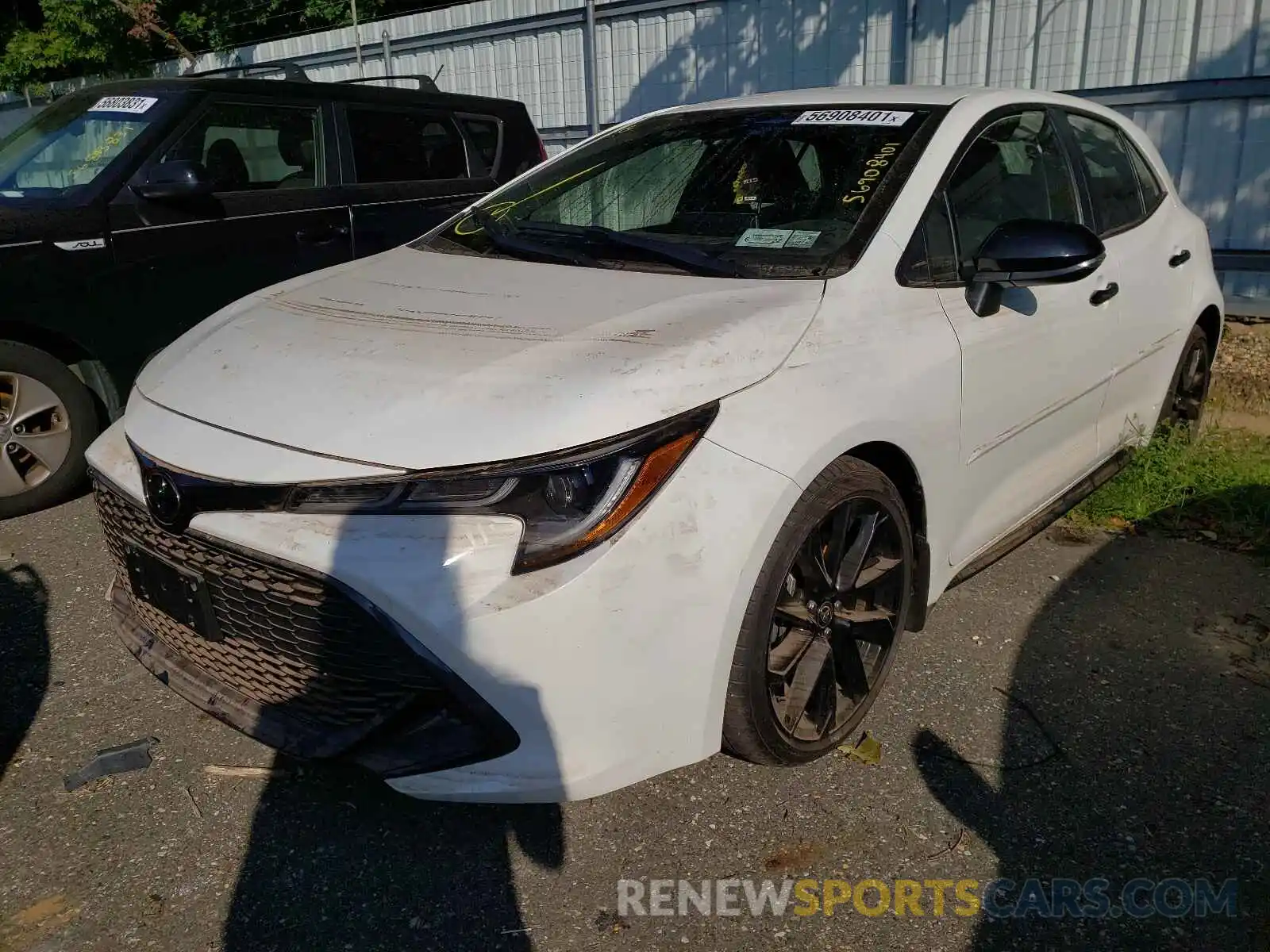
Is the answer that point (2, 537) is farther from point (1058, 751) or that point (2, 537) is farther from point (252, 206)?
point (1058, 751)

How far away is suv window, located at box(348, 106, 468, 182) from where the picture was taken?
17.9ft

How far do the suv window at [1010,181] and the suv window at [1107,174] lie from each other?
191mm

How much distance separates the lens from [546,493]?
6.79 feet

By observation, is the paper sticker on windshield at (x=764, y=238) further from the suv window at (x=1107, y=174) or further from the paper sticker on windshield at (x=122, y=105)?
the paper sticker on windshield at (x=122, y=105)

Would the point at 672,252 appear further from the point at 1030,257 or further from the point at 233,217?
the point at 233,217

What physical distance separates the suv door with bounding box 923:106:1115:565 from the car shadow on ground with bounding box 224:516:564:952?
59.0 inches

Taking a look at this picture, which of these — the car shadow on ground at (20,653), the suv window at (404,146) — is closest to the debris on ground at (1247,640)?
the car shadow on ground at (20,653)

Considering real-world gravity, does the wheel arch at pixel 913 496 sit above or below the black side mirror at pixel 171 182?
below

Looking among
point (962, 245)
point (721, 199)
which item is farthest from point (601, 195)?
point (962, 245)

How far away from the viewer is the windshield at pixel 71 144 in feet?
15.1

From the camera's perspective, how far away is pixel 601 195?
3.47m

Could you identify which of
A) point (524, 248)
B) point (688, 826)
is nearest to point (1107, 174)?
point (524, 248)

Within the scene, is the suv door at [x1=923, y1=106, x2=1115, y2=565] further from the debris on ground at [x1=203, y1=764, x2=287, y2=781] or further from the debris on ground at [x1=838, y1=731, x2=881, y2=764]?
the debris on ground at [x1=203, y1=764, x2=287, y2=781]

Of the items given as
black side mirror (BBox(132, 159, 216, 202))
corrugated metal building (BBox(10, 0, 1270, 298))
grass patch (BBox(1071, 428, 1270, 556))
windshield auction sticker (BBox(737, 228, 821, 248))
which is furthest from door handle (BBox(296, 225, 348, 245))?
corrugated metal building (BBox(10, 0, 1270, 298))
